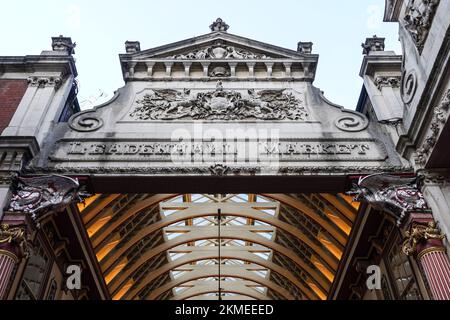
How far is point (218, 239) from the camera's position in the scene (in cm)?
2097

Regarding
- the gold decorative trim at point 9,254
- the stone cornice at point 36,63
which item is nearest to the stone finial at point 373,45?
the stone cornice at point 36,63

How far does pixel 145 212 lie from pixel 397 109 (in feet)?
36.0

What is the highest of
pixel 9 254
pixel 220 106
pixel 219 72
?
pixel 219 72

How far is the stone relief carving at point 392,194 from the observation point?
8.57 metres

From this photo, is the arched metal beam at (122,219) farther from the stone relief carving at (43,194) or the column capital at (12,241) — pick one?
the column capital at (12,241)

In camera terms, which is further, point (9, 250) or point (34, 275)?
point (34, 275)

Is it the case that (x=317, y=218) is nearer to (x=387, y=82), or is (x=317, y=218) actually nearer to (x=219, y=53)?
(x=387, y=82)

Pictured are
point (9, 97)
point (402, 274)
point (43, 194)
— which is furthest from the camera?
point (9, 97)

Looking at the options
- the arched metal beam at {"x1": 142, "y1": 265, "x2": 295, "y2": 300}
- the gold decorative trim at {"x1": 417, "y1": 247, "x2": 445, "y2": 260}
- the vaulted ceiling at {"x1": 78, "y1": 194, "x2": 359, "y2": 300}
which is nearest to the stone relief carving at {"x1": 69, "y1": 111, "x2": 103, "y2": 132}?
the vaulted ceiling at {"x1": 78, "y1": 194, "x2": 359, "y2": 300}

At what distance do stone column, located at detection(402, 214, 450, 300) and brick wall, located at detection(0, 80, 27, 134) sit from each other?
377 inches

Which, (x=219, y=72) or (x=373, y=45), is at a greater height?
(x=373, y=45)

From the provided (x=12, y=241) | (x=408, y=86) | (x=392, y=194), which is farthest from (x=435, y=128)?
(x=12, y=241)

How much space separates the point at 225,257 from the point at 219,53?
1350cm

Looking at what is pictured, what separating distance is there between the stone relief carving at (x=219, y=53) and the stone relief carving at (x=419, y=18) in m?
4.18
